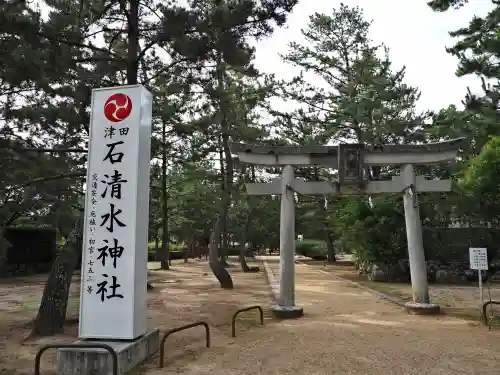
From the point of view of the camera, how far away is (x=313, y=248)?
Answer: 39375mm

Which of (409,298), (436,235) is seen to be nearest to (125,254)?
(409,298)

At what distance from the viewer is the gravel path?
18.0 feet

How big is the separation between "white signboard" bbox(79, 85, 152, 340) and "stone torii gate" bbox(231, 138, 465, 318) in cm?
443

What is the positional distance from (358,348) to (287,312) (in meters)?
2.88

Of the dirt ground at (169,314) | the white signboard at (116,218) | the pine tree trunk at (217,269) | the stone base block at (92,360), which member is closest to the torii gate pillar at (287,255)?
the dirt ground at (169,314)

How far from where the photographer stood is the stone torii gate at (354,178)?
9.82 meters

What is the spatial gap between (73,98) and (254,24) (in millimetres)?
4232

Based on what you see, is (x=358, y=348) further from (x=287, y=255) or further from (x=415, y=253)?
(x=415, y=253)

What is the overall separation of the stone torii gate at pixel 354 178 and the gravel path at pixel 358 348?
55.6 inches

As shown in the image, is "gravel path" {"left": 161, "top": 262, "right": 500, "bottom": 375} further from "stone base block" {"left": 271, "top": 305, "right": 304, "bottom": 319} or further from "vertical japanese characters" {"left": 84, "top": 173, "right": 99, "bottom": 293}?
"vertical japanese characters" {"left": 84, "top": 173, "right": 99, "bottom": 293}

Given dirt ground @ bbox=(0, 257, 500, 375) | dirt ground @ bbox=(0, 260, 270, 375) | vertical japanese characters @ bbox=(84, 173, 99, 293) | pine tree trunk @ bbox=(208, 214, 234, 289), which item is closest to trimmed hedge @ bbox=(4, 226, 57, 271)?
dirt ground @ bbox=(0, 260, 270, 375)

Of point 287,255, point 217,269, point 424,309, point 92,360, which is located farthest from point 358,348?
point 217,269

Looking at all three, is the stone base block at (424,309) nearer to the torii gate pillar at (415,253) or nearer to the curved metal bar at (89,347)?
the torii gate pillar at (415,253)

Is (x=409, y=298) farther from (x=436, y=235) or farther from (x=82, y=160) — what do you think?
(x=82, y=160)
